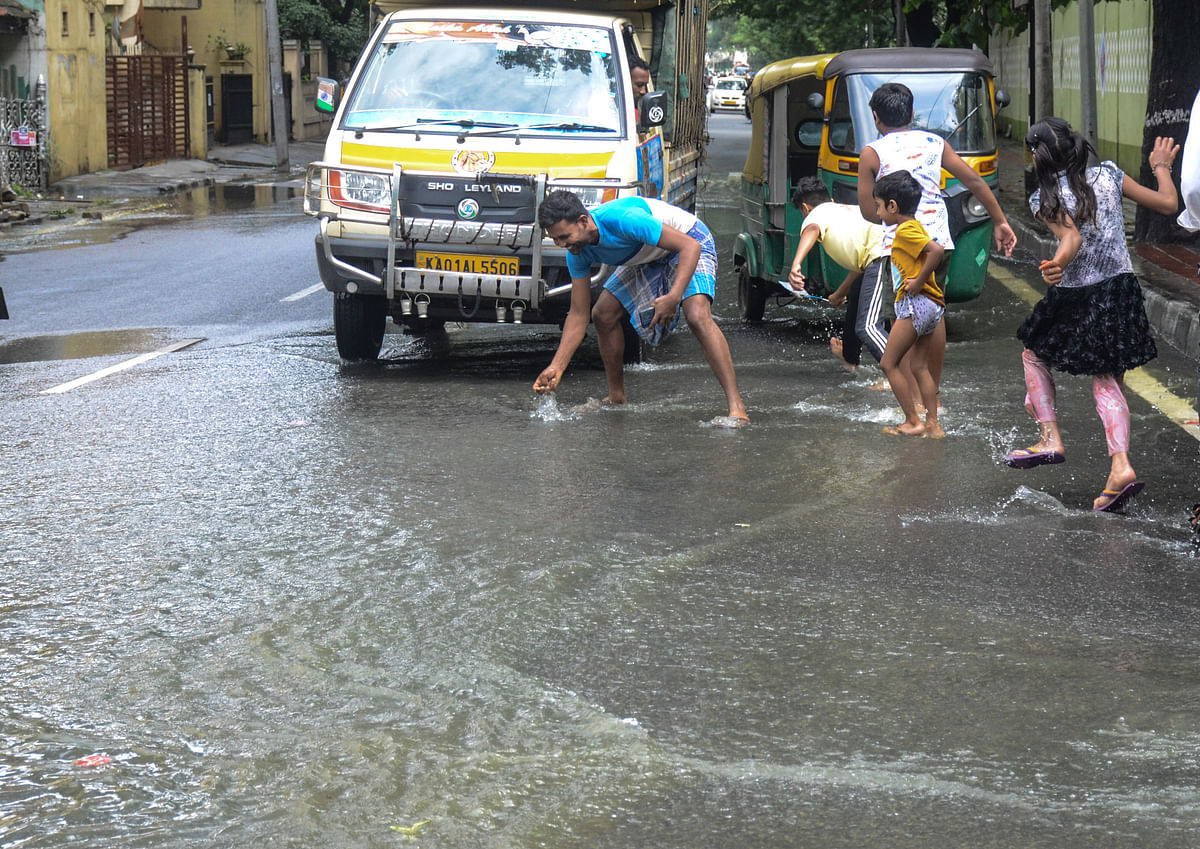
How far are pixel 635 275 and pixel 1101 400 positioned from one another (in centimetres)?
278

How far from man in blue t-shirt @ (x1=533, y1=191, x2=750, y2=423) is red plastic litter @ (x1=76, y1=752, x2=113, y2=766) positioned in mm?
4134

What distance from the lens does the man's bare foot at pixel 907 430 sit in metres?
7.73

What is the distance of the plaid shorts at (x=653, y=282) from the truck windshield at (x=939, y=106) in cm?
328

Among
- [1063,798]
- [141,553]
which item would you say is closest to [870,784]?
[1063,798]

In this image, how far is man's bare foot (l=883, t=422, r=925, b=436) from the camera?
773cm

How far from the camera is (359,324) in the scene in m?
10.1

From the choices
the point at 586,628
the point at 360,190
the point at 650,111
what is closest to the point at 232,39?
the point at 650,111

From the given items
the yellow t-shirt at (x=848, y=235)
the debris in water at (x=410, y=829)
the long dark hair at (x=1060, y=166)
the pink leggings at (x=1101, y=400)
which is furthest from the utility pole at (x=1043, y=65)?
the debris in water at (x=410, y=829)

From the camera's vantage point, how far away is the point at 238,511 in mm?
6336

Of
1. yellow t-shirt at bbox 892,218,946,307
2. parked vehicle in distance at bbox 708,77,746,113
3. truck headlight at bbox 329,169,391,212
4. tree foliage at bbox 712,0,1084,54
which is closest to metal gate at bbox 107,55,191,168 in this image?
tree foliage at bbox 712,0,1084,54

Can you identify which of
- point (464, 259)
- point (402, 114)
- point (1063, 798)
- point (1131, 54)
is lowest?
point (1063, 798)

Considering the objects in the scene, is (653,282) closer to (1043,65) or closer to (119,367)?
(119,367)

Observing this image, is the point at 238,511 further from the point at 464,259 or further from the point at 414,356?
the point at 414,356

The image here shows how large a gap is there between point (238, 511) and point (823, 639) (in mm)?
2585
